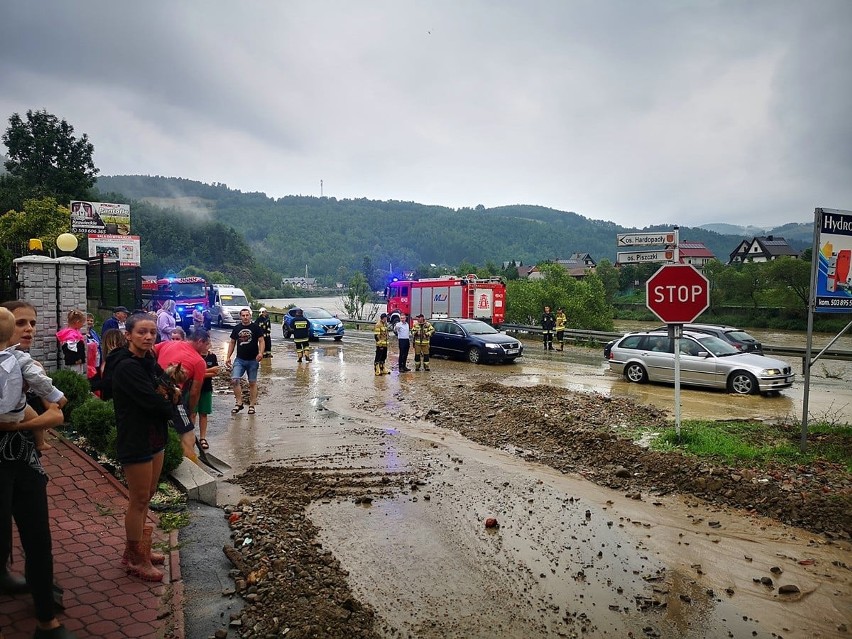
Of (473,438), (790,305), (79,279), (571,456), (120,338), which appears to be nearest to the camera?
(120,338)

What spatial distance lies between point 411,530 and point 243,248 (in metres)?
120

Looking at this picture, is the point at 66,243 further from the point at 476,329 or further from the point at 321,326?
the point at 321,326

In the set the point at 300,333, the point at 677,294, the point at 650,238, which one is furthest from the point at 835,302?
the point at 300,333

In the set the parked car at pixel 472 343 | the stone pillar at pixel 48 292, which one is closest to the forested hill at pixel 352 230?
the parked car at pixel 472 343

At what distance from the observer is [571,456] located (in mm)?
8227

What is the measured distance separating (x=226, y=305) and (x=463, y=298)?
46.1ft

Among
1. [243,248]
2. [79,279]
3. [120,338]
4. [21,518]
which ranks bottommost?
[21,518]

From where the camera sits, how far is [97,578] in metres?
4.16

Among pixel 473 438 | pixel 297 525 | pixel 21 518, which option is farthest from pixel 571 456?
pixel 21 518

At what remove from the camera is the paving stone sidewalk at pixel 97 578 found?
3.61 metres

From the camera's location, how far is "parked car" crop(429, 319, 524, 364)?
62.2 feet

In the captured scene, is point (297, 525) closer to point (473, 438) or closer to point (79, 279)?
point (473, 438)

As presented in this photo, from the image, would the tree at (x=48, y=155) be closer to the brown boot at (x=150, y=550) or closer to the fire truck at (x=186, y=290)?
the fire truck at (x=186, y=290)

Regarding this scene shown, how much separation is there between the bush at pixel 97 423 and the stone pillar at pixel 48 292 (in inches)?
157
